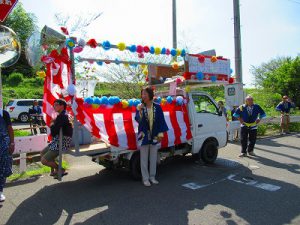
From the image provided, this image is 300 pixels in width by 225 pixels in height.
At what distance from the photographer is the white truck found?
6.38 metres

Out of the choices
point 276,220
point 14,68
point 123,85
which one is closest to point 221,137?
point 276,220

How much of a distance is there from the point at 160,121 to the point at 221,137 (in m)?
2.50

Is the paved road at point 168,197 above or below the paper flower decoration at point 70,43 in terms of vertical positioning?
below

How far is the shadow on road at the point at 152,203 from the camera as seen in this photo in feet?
14.2

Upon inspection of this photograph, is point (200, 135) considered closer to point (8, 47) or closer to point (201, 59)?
point (201, 59)

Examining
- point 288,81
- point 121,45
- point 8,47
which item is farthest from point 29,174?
point 288,81

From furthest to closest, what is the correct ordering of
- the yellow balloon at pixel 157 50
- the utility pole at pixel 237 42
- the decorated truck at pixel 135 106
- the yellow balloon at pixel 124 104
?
the utility pole at pixel 237 42, the yellow balloon at pixel 157 50, the yellow balloon at pixel 124 104, the decorated truck at pixel 135 106

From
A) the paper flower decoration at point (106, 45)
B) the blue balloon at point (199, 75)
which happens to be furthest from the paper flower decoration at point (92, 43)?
the blue balloon at point (199, 75)

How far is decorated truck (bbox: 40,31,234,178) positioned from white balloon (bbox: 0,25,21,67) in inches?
24.6

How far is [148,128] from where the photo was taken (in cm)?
584

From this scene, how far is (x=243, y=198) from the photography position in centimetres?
512

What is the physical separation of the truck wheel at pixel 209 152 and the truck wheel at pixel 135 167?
1.91 m

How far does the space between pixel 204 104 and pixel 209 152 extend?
121cm

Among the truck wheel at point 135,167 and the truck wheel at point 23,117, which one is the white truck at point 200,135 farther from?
the truck wheel at point 23,117
